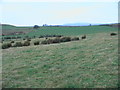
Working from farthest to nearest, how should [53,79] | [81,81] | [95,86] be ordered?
[53,79] → [81,81] → [95,86]

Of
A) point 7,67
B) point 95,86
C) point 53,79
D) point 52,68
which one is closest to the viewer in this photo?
point 95,86

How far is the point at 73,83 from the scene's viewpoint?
364 inches

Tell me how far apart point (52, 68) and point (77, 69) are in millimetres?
1541

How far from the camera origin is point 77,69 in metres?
11.4

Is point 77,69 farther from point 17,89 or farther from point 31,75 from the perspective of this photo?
point 17,89

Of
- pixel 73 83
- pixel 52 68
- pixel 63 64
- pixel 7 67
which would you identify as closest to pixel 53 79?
pixel 73 83

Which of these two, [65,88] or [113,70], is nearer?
[65,88]

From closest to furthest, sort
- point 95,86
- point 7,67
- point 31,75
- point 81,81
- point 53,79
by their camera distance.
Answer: point 95,86 → point 81,81 → point 53,79 → point 31,75 → point 7,67

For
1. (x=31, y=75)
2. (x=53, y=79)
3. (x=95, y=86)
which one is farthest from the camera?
(x=31, y=75)

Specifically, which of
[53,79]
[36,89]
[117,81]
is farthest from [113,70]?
[36,89]

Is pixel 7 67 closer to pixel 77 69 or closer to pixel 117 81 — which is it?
pixel 77 69

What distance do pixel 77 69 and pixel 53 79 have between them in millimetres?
1792

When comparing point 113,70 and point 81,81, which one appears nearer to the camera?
point 81,81

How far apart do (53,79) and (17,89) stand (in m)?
1.75
